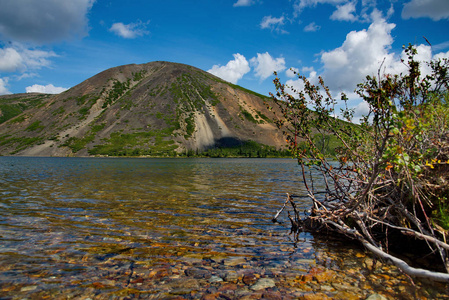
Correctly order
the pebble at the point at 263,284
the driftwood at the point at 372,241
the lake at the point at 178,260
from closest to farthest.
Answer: the driftwood at the point at 372,241 < the lake at the point at 178,260 < the pebble at the point at 263,284

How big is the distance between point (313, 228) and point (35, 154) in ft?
605

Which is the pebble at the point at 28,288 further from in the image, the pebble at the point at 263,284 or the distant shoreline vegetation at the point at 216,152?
the distant shoreline vegetation at the point at 216,152

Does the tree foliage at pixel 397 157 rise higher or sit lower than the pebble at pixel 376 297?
higher

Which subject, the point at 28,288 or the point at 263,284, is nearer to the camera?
the point at 28,288

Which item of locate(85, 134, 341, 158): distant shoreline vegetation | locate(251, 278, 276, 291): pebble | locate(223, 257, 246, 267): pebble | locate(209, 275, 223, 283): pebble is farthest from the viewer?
locate(85, 134, 341, 158): distant shoreline vegetation

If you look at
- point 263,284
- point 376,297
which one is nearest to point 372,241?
point 376,297

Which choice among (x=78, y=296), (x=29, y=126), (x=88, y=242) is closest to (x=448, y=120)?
(x=78, y=296)

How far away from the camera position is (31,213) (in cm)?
1355

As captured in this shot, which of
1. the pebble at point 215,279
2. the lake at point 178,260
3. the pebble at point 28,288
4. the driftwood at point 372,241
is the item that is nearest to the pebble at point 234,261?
the lake at point 178,260

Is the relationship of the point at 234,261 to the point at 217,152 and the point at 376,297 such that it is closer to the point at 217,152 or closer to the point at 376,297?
the point at 376,297

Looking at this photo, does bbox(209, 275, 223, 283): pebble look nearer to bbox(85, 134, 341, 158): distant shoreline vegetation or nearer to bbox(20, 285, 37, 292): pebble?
bbox(20, 285, 37, 292): pebble

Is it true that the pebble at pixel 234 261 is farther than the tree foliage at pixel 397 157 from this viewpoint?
Yes

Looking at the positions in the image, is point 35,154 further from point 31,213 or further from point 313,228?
point 313,228

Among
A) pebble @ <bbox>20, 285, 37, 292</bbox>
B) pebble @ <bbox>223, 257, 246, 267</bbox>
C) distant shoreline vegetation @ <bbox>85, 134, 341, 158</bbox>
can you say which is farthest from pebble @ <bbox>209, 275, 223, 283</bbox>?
distant shoreline vegetation @ <bbox>85, 134, 341, 158</bbox>
